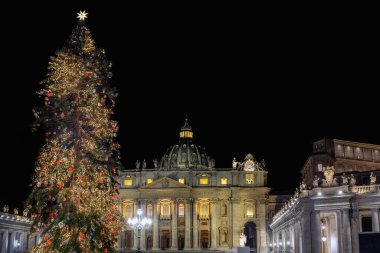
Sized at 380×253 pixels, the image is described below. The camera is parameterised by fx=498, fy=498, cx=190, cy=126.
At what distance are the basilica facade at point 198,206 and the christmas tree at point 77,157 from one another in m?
91.7

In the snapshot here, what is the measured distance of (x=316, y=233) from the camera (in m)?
50.1

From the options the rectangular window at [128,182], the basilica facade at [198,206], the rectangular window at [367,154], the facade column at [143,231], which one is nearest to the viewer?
the rectangular window at [367,154]

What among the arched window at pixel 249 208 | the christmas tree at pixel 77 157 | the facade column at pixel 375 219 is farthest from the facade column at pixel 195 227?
Result: the christmas tree at pixel 77 157

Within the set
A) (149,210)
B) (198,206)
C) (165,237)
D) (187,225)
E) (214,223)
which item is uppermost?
(198,206)

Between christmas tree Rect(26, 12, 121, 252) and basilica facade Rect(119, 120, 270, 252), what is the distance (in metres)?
91.7

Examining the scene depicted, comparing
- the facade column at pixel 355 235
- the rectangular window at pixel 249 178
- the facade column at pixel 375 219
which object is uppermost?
the rectangular window at pixel 249 178

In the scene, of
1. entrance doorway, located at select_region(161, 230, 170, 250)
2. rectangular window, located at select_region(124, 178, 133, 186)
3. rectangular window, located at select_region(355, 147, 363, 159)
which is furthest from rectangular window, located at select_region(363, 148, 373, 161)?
rectangular window, located at select_region(124, 178, 133, 186)

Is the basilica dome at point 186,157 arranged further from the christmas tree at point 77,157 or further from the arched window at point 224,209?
the christmas tree at point 77,157

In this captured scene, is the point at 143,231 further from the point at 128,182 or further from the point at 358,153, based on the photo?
the point at 358,153

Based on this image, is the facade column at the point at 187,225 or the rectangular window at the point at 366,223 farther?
A: the facade column at the point at 187,225

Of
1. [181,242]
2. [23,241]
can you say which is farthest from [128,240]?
[23,241]

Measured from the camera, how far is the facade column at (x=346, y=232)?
155 ft

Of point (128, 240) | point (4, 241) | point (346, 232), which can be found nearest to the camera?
point (346, 232)

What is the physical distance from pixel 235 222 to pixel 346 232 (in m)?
72.5
